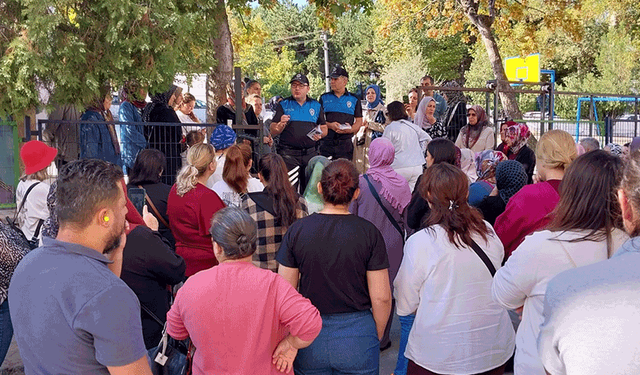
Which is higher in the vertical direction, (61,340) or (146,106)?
(146,106)

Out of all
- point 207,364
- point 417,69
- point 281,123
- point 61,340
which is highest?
point 417,69

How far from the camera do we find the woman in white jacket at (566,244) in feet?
9.19

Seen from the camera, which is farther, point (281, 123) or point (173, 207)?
point (281, 123)

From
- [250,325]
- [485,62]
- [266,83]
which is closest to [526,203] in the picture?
[250,325]

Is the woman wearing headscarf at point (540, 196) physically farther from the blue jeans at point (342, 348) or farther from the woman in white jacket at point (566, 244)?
the blue jeans at point (342, 348)

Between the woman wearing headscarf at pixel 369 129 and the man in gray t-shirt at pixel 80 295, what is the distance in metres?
7.94

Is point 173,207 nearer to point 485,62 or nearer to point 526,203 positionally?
point 526,203

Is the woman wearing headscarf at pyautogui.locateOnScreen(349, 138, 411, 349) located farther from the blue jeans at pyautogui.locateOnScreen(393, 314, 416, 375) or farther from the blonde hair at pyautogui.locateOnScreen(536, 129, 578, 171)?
the blonde hair at pyautogui.locateOnScreen(536, 129, 578, 171)

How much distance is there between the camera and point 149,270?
3.67m

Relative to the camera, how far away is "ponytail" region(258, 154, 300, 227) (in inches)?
174

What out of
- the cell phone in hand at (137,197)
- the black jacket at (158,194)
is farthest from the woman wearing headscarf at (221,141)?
the cell phone in hand at (137,197)

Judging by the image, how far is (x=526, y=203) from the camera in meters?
3.98

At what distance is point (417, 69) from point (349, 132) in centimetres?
3478

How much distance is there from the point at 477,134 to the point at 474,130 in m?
0.10
